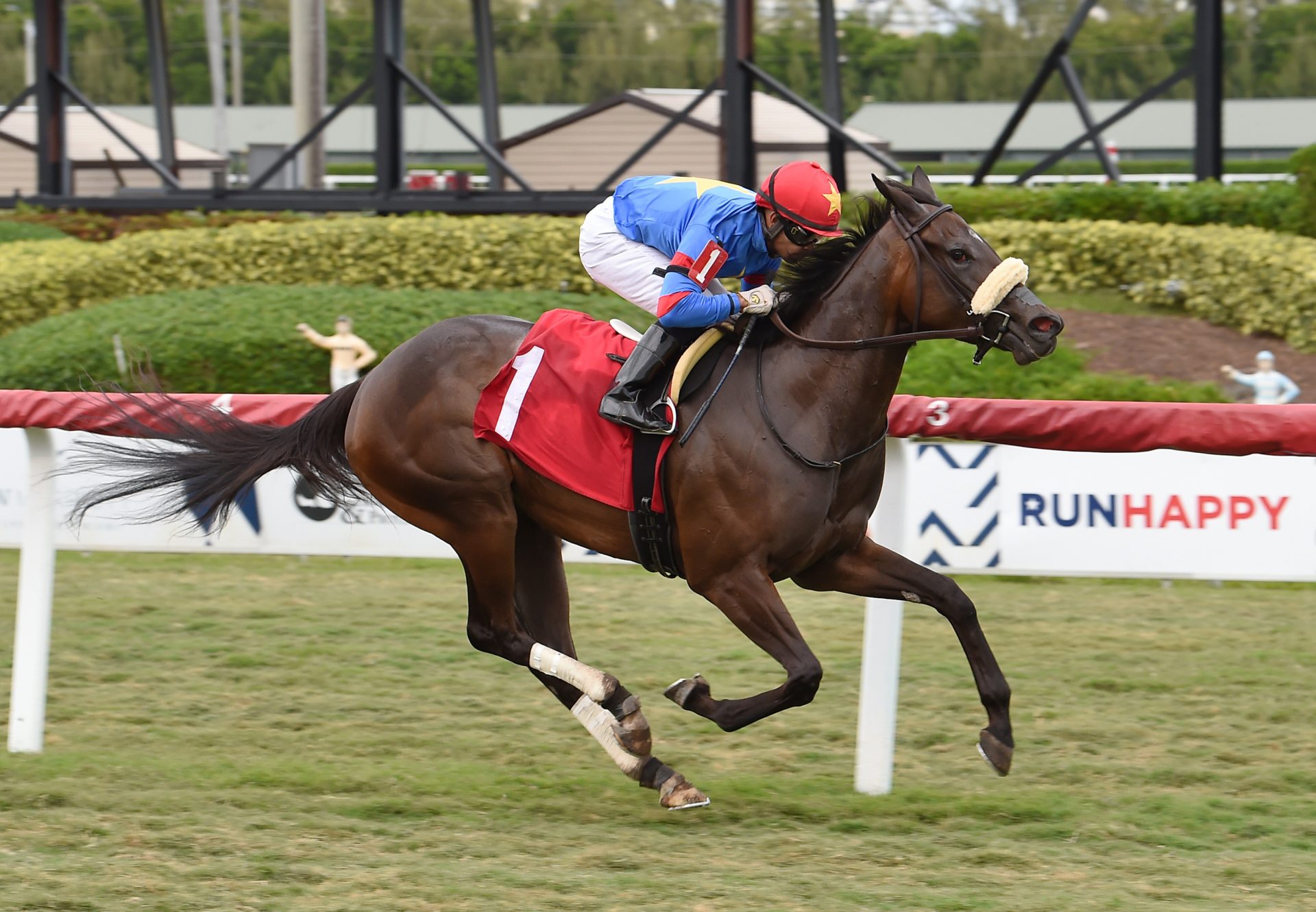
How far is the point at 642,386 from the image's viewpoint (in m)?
4.18

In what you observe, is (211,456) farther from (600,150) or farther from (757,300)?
(600,150)

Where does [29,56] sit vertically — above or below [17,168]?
above

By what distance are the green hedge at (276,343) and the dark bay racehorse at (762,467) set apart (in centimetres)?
635

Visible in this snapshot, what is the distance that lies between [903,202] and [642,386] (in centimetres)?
88

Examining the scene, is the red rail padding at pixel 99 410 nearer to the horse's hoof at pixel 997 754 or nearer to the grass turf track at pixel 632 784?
the grass turf track at pixel 632 784

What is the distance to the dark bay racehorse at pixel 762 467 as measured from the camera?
403 cm

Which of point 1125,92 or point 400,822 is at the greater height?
point 1125,92

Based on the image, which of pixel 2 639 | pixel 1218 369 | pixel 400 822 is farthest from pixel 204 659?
pixel 1218 369

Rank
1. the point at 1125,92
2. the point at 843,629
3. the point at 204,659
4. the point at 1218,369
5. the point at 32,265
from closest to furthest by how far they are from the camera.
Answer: the point at 204,659
the point at 843,629
the point at 1218,369
the point at 32,265
the point at 1125,92

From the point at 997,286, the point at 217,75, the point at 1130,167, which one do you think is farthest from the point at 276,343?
the point at 1130,167

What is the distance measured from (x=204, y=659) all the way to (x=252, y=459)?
169 cm

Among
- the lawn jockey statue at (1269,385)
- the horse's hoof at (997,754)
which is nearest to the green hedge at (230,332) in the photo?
the lawn jockey statue at (1269,385)

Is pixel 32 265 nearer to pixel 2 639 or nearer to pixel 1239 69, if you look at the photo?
pixel 2 639

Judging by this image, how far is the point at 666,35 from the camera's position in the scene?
630 inches
